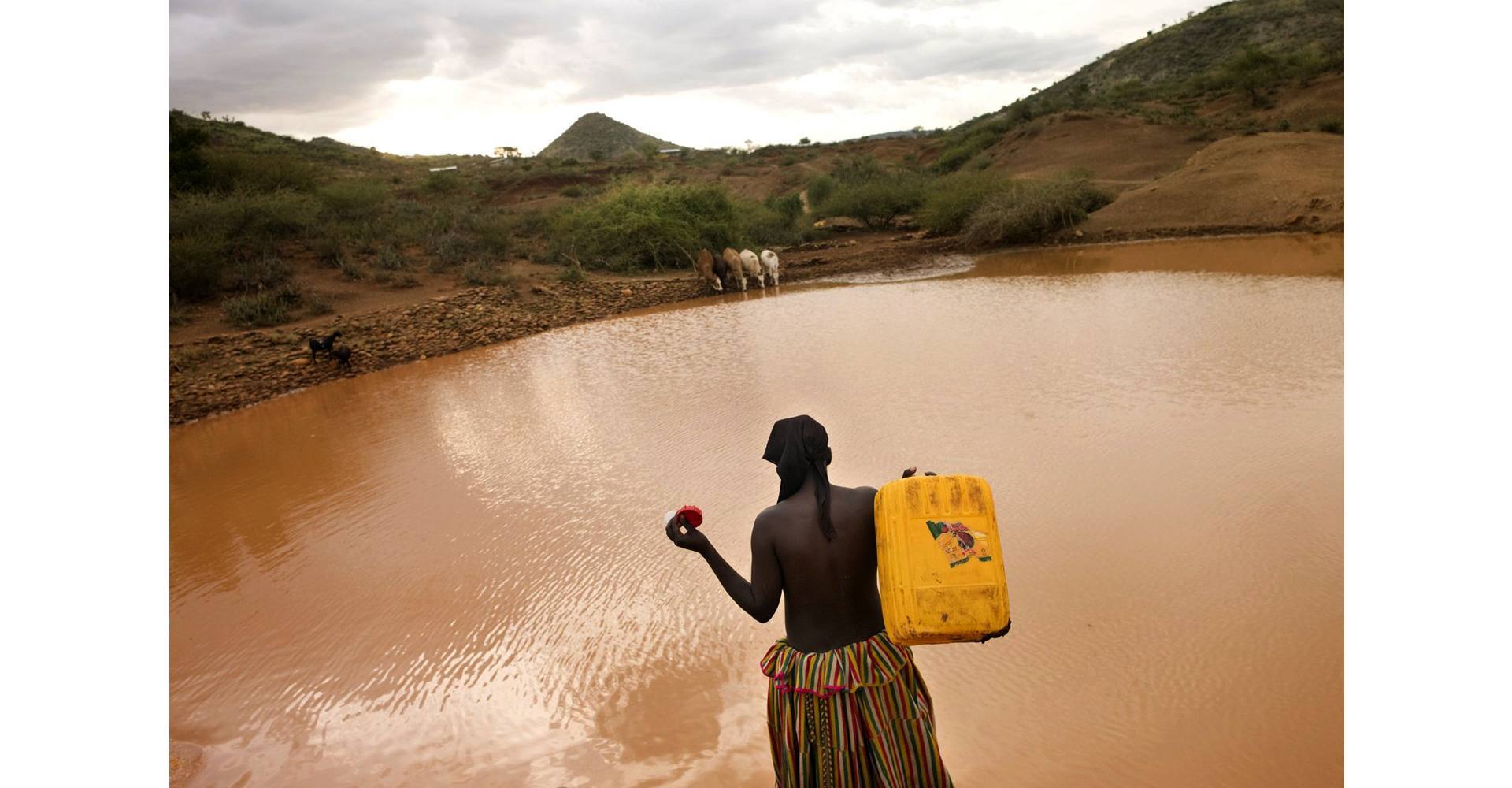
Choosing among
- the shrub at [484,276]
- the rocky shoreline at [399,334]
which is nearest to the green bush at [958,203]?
the rocky shoreline at [399,334]

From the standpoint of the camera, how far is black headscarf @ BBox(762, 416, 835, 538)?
6.21 feet

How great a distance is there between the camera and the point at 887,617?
179 cm

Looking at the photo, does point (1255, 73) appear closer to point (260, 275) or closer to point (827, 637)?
point (260, 275)

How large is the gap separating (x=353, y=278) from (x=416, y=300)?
6.83ft

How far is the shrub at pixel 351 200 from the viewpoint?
1973 centimetres

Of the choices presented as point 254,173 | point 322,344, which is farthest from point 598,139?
point 322,344

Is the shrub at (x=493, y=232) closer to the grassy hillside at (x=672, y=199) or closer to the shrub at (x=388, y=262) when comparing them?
the grassy hillside at (x=672, y=199)

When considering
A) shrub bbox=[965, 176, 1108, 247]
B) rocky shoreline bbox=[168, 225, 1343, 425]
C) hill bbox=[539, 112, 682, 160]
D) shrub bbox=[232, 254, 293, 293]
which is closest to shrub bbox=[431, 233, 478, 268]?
rocky shoreline bbox=[168, 225, 1343, 425]

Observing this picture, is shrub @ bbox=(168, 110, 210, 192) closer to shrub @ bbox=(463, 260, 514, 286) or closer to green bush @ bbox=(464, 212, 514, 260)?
green bush @ bbox=(464, 212, 514, 260)

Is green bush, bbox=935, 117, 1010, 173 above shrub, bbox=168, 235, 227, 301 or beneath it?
above

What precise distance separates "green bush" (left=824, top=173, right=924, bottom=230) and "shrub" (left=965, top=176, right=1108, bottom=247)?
5.87 metres

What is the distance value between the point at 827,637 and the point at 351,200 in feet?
70.2

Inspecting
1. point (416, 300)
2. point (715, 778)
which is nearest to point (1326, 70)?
point (416, 300)

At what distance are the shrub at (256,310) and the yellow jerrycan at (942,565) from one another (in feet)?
45.6
